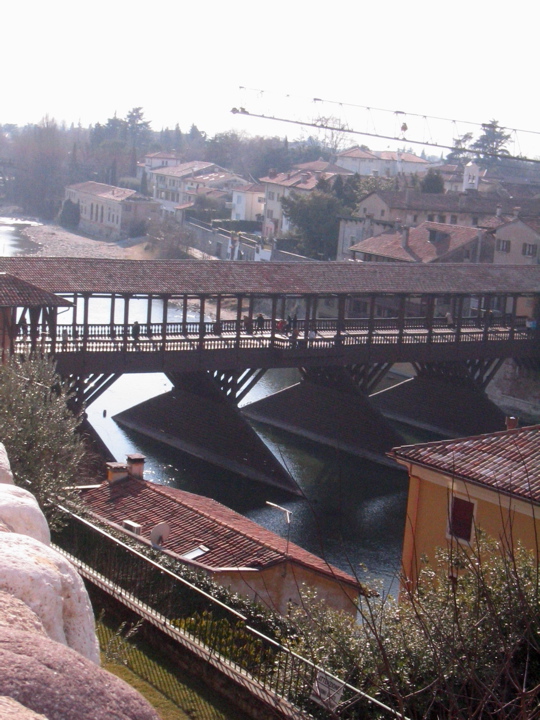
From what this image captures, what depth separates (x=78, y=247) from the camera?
6819 centimetres

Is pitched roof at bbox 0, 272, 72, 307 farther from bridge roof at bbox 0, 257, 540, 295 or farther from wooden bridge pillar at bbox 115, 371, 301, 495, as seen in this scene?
wooden bridge pillar at bbox 115, 371, 301, 495

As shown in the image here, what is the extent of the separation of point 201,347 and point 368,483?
5.68 m

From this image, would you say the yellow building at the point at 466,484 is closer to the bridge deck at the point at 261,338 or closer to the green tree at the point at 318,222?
the bridge deck at the point at 261,338

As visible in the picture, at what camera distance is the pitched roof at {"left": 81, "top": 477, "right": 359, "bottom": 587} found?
41.0 ft

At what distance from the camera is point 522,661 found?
6293 millimetres

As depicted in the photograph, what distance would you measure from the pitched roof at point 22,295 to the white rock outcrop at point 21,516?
14.7m

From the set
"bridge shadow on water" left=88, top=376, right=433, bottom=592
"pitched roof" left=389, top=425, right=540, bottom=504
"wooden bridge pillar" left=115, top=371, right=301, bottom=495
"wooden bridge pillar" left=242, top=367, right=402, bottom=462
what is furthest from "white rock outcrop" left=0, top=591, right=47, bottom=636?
"wooden bridge pillar" left=242, top=367, right=402, bottom=462

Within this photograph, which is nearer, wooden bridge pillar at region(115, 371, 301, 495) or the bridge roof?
the bridge roof

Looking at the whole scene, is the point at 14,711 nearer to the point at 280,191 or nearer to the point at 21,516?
the point at 21,516

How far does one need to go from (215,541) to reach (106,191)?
65691mm

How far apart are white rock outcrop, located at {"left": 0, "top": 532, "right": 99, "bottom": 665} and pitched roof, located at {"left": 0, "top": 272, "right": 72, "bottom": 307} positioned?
51.2 feet

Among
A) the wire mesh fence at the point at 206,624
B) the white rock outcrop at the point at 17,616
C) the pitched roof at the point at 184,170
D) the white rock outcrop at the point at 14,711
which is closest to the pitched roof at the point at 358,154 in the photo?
the pitched roof at the point at 184,170

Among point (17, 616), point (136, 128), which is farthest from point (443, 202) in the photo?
point (136, 128)

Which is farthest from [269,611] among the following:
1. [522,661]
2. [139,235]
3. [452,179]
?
[452,179]
